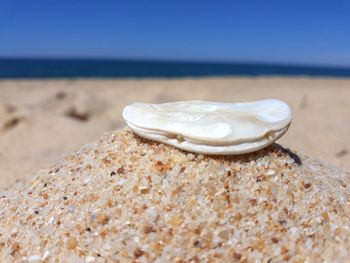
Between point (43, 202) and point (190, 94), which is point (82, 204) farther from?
point (190, 94)

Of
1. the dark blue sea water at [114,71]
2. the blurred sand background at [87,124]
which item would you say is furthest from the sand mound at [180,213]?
the dark blue sea water at [114,71]

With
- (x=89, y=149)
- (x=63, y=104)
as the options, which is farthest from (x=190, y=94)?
(x=89, y=149)

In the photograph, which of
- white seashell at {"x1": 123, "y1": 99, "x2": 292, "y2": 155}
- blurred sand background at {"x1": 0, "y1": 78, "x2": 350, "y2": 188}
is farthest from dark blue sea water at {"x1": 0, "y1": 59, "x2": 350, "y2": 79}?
white seashell at {"x1": 123, "y1": 99, "x2": 292, "y2": 155}

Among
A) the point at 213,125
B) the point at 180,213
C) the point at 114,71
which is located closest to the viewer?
the point at 180,213

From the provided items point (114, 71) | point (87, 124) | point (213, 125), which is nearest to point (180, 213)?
point (213, 125)

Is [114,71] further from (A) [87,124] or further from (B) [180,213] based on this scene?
(B) [180,213]

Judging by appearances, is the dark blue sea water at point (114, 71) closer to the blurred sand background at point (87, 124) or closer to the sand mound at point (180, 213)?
the blurred sand background at point (87, 124)

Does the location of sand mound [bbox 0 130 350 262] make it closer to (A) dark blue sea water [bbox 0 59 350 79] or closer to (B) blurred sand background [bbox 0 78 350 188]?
(B) blurred sand background [bbox 0 78 350 188]
